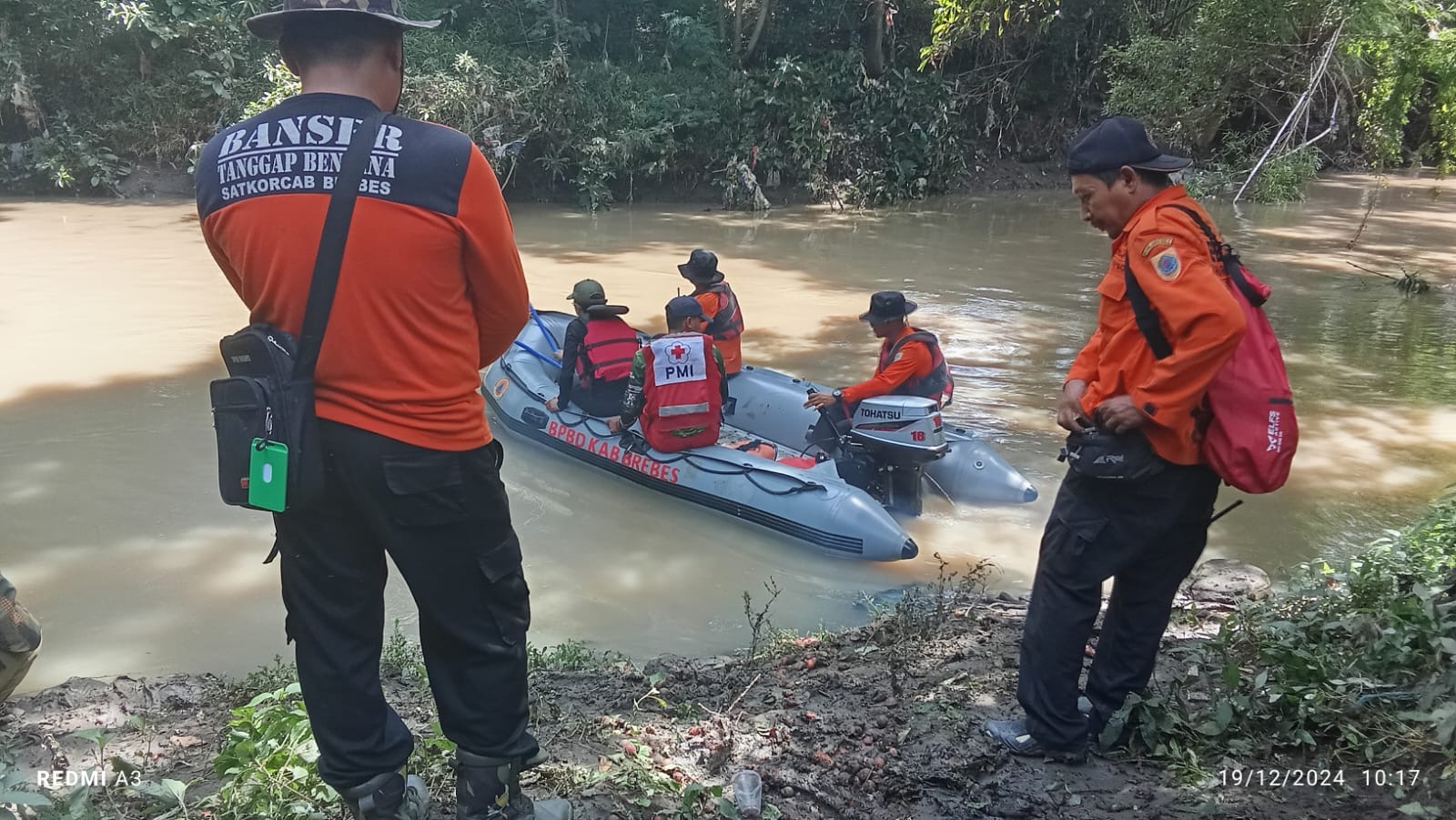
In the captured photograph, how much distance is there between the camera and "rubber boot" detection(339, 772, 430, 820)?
2035mm

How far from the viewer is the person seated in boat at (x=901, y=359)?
5.51 m

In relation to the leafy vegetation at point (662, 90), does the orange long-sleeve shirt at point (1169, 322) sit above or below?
below

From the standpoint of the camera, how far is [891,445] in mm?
Result: 5398

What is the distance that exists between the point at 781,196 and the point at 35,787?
660 inches

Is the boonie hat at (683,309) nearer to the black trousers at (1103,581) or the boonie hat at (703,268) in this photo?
the boonie hat at (703,268)

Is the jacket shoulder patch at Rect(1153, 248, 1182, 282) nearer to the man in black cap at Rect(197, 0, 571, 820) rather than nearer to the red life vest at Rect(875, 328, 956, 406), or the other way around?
the man in black cap at Rect(197, 0, 571, 820)

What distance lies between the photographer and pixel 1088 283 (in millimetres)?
11469

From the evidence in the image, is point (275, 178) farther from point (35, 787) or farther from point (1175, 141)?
point (1175, 141)

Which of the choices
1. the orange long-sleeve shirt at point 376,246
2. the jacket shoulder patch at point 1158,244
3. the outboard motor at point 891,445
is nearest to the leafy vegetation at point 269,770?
the orange long-sleeve shirt at point 376,246

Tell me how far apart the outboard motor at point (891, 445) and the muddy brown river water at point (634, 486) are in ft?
0.93

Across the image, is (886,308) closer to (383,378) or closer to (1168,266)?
(1168,266)

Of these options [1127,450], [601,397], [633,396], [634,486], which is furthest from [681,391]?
[1127,450]

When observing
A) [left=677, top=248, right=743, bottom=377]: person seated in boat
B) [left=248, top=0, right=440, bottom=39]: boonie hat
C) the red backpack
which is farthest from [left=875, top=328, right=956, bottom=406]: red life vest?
[left=248, top=0, right=440, bottom=39]: boonie hat
